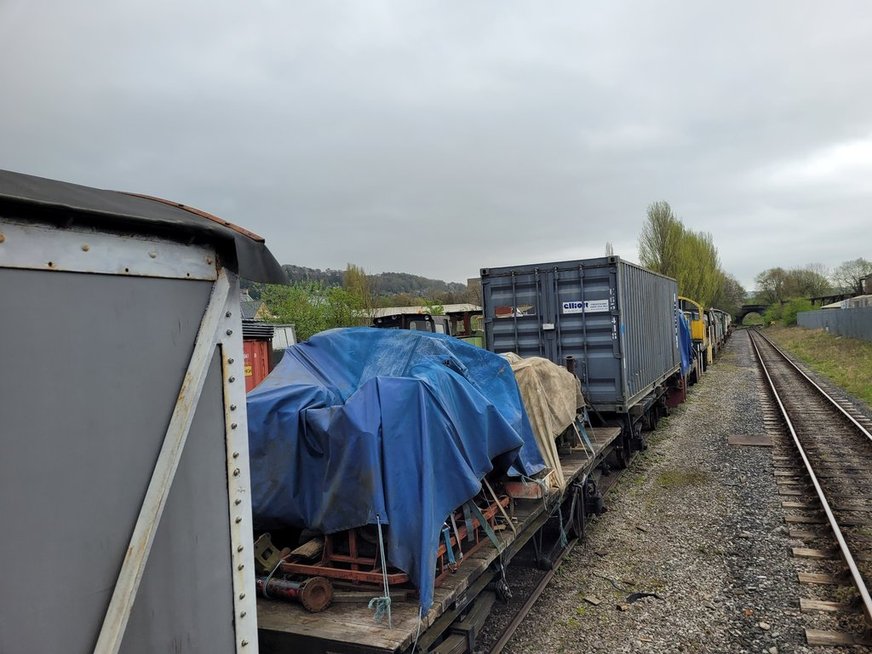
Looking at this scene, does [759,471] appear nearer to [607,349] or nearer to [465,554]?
[607,349]

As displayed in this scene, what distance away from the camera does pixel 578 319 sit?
9.35m

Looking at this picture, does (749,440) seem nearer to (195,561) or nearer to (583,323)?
(583,323)

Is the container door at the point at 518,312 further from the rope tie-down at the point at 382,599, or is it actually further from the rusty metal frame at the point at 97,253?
the rusty metal frame at the point at 97,253

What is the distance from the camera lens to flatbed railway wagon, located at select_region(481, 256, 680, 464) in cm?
916

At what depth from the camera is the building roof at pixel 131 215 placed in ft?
5.58

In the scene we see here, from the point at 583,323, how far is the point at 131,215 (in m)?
8.11

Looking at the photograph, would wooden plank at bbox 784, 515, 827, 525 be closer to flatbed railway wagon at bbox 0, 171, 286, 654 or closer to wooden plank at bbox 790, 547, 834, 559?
wooden plank at bbox 790, 547, 834, 559

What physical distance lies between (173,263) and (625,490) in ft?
27.6

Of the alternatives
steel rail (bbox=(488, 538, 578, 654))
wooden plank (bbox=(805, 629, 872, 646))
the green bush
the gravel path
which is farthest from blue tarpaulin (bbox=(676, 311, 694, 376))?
the green bush

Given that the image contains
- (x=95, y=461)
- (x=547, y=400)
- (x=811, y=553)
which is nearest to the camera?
(x=95, y=461)

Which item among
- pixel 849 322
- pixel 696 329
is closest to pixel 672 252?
pixel 849 322

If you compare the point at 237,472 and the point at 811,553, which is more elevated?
the point at 237,472

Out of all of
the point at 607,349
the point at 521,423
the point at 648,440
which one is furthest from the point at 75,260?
the point at 648,440

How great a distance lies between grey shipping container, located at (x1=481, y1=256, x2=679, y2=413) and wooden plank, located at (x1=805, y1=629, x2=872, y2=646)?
446 centimetres
